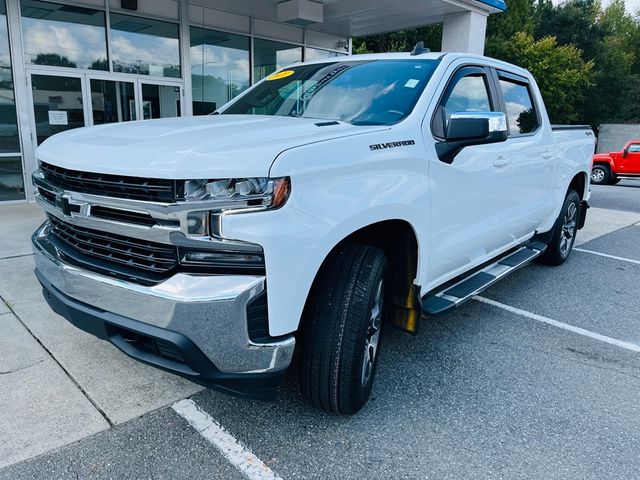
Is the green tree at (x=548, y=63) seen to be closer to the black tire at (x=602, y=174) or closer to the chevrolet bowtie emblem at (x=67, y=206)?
the black tire at (x=602, y=174)

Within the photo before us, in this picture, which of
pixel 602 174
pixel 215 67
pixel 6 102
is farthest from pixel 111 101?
pixel 602 174

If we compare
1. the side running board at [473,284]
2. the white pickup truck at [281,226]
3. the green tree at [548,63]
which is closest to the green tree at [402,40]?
the green tree at [548,63]

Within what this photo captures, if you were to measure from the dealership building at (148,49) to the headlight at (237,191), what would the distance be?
27.7ft

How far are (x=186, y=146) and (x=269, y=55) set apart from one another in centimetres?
1130

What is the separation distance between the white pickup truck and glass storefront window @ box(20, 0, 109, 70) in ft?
24.3

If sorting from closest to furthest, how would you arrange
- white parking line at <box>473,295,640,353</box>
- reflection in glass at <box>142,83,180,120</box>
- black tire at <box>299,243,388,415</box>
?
black tire at <box>299,243,388,415</box>, white parking line at <box>473,295,640,353</box>, reflection in glass at <box>142,83,180,120</box>

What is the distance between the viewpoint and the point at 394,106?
3225 millimetres

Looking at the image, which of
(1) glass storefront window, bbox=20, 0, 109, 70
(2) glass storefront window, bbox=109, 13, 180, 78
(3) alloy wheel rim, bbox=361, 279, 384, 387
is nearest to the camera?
(3) alloy wheel rim, bbox=361, 279, 384, 387

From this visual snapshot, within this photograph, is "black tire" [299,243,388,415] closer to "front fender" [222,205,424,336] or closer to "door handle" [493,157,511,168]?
"front fender" [222,205,424,336]

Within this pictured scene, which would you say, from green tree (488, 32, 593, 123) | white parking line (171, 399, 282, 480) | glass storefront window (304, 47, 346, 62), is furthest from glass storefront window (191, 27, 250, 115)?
green tree (488, 32, 593, 123)

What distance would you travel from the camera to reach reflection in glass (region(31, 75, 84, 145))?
923 cm

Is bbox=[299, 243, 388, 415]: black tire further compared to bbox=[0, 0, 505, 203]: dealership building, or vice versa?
bbox=[0, 0, 505, 203]: dealership building

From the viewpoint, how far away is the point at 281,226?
7.19 feet

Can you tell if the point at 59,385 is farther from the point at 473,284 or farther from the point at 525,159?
the point at 525,159
